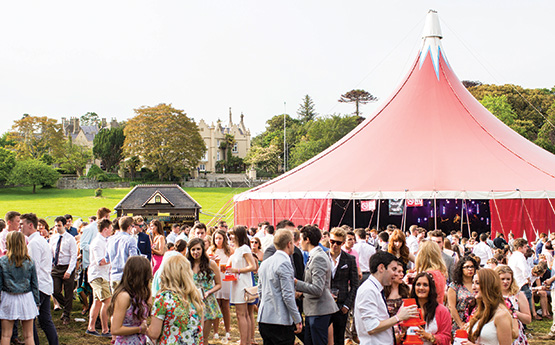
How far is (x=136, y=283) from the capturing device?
3.73 meters

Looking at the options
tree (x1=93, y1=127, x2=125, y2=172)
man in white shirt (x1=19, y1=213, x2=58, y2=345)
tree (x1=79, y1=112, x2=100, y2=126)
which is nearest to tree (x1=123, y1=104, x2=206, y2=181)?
tree (x1=93, y1=127, x2=125, y2=172)

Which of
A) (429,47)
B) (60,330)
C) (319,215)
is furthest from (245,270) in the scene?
(429,47)

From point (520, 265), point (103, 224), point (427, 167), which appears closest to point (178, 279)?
point (103, 224)

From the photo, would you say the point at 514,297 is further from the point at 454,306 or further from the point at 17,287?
the point at 17,287

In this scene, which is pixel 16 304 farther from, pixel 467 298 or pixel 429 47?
pixel 429 47

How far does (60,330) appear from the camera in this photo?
740 centimetres

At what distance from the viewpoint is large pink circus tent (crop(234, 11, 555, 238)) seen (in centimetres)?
1363

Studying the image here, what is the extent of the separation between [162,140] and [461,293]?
178 ft

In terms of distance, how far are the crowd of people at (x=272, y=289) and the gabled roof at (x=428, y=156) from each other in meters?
5.81

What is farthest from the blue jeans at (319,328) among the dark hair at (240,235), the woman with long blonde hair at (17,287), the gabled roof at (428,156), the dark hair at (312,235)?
the gabled roof at (428,156)

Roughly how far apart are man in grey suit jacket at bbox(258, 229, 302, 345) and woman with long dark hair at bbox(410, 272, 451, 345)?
1.06m

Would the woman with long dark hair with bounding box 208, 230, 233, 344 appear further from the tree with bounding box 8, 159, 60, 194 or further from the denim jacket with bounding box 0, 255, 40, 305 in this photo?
the tree with bounding box 8, 159, 60, 194

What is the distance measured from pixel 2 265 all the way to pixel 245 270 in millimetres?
2476

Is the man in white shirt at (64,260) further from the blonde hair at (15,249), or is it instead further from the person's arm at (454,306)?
the person's arm at (454,306)
